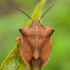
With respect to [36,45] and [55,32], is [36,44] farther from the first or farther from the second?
[55,32]

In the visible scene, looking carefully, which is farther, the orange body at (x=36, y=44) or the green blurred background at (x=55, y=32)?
the green blurred background at (x=55, y=32)

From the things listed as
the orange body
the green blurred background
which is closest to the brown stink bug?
the orange body

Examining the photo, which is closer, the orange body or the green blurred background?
the orange body

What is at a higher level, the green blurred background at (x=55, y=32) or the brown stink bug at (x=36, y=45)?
the green blurred background at (x=55, y=32)

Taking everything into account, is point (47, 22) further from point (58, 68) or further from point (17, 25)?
point (58, 68)

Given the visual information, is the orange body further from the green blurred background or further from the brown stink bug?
the green blurred background

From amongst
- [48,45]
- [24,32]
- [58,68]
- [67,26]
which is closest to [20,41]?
[24,32]

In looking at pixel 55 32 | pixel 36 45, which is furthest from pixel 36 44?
pixel 55 32

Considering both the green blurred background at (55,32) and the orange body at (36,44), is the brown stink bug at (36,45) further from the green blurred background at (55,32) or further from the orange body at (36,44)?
the green blurred background at (55,32)

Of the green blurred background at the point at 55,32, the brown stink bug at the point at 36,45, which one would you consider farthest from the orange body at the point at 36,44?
the green blurred background at the point at 55,32

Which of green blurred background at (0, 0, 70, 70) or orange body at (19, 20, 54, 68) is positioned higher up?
green blurred background at (0, 0, 70, 70)
